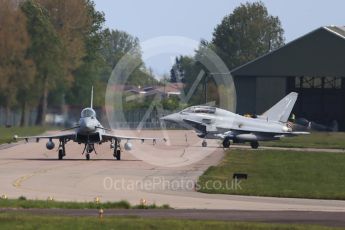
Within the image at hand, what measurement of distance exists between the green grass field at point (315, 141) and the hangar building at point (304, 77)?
41.3 feet

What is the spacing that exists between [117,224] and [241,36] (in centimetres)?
13585

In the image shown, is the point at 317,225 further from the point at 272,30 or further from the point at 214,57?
the point at 272,30

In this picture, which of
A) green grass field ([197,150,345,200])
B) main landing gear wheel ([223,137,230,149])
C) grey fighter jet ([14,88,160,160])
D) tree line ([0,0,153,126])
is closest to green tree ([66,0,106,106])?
tree line ([0,0,153,126])

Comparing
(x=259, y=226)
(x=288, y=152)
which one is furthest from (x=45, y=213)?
(x=288, y=152)

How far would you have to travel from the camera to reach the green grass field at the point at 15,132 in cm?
6588

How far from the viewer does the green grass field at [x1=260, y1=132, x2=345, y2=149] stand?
69500 millimetres

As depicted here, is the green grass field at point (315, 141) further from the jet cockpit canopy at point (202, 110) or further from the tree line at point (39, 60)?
the tree line at point (39, 60)

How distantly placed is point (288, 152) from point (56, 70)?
21519 mm

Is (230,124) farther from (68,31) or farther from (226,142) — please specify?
(68,31)

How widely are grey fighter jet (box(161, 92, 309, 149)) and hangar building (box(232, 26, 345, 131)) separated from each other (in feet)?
76.8

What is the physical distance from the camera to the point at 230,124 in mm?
63969

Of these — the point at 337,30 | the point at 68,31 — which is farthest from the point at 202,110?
the point at 337,30

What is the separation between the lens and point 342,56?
8888cm

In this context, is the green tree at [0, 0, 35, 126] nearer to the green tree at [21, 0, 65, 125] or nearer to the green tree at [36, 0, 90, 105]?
the green tree at [21, 0, 65, 125]
